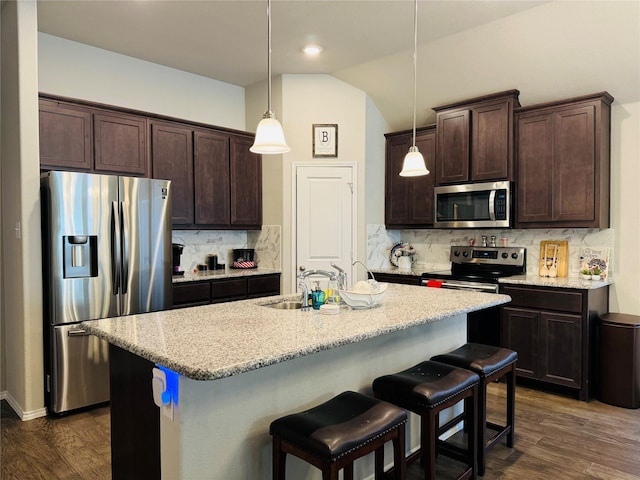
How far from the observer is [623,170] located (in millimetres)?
3928

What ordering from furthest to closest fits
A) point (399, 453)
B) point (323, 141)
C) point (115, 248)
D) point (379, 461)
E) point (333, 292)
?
point (323, 141), point (115, 248), point (333, 292), point (379, 461), point (399, 453)

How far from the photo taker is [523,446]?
9.30ft

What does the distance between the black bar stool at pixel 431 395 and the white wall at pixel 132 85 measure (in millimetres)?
3704

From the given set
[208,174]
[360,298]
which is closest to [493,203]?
[360,298]

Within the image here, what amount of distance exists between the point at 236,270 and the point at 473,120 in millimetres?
2888

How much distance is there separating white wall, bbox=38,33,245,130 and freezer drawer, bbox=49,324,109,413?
7.16 feet

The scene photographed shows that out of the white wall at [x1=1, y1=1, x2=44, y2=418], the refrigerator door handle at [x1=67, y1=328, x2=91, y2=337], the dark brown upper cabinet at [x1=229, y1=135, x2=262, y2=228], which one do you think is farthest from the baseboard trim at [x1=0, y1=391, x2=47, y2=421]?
the dark brown upper cabinet at [x1=229, y1=135, x2=262, y2=228]

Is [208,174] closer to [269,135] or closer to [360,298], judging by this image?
[269,135]

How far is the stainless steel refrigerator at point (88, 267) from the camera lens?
10.6 ft

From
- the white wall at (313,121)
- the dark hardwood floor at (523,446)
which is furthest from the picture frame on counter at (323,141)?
the dark hardwood floor at (523,446)

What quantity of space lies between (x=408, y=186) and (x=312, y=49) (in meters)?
1.81

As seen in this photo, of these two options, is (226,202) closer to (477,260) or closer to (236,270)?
(236,270)

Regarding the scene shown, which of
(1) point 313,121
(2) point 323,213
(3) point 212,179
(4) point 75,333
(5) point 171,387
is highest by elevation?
(1) point 313,121

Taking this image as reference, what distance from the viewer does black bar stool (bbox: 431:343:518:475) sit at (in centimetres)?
246
